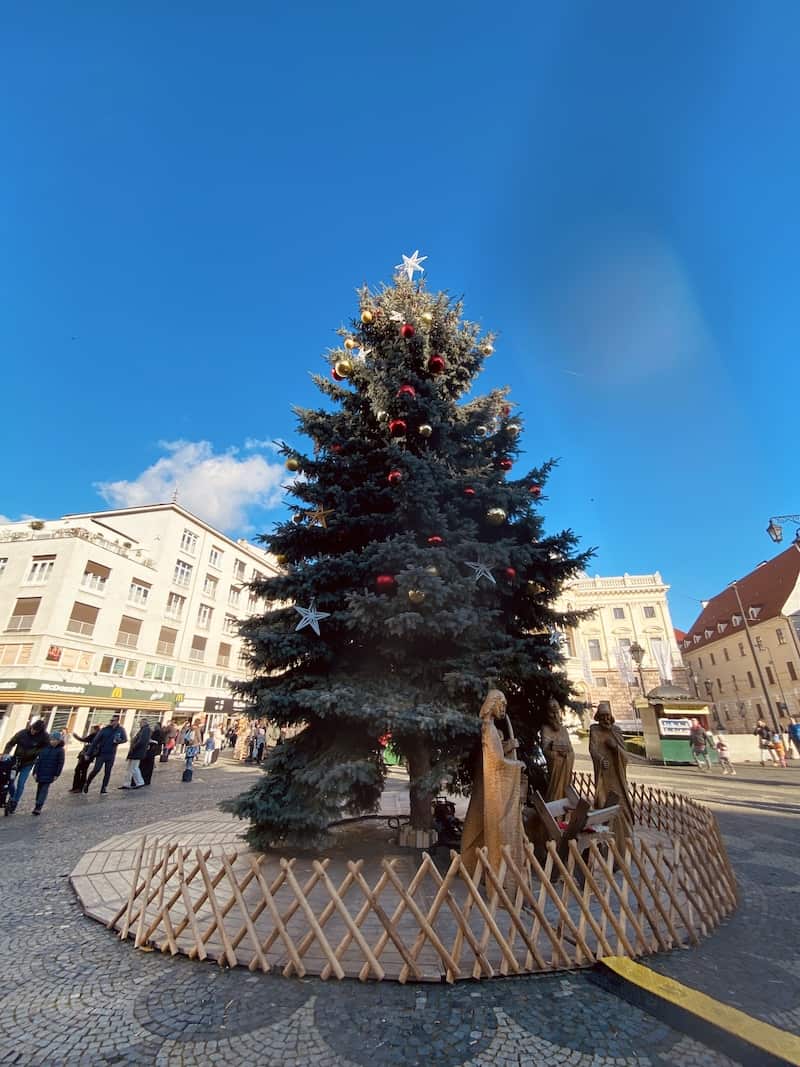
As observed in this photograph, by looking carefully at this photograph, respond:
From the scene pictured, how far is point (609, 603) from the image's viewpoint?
59594mm

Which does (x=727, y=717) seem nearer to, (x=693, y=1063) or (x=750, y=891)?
(x=750, y=891)

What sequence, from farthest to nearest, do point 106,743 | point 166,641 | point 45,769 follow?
point 166,641 < point 106,743 < point 45,769

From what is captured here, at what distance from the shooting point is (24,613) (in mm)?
30500

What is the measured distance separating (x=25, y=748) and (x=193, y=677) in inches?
1268

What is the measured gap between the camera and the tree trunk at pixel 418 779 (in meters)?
7.66

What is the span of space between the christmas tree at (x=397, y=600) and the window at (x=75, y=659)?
29028 millimetres

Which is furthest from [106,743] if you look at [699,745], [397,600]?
[699,745]

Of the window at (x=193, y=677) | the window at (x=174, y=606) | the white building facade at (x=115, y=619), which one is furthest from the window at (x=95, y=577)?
the window at (x=193, y=677)

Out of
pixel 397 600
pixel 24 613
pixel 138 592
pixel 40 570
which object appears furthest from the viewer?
pixel 138 592

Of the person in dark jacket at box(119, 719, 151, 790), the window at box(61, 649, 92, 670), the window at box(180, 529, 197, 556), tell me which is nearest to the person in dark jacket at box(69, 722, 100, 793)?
the person in dark jacket at box(119, 719, 151, 790)

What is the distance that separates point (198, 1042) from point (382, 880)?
1.64 meters

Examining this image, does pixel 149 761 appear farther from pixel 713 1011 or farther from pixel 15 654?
pixel 15 654

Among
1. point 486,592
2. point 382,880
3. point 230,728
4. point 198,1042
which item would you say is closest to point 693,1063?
point 382,880

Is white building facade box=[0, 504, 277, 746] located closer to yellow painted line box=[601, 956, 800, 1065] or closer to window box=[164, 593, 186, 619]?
window box=[164, 593, 186, 619]
